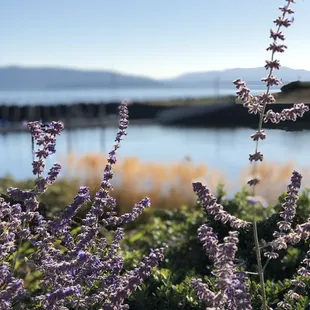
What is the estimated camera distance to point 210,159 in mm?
8719

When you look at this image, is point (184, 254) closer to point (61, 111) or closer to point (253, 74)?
point (253, 74)

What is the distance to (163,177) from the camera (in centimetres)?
811

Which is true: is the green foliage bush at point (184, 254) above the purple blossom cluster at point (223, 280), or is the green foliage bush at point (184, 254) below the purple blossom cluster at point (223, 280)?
below

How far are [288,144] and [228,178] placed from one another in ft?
12.0

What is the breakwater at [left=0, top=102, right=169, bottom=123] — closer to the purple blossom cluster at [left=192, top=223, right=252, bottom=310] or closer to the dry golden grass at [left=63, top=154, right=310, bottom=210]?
the dry golden grass at [left=63, top=154, right=310, bottom=210]

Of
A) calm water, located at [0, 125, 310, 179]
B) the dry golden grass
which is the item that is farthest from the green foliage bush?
calm water, located at [0, 125, 310, 179]

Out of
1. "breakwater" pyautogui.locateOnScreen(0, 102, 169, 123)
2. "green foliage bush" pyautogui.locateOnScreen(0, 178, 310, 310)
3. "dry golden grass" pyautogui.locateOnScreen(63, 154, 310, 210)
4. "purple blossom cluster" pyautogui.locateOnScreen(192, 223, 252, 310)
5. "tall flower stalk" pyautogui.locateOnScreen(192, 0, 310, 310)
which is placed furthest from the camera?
"breakwater" pyautogui.locateOnScreen(0, 102, 169, 123)

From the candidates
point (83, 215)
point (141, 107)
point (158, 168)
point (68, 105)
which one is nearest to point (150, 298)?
point (83, 215)

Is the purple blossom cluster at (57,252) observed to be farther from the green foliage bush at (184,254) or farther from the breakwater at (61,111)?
the breakwater at (61,111)

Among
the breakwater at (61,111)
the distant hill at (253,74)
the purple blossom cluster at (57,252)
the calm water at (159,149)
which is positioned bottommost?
the breakwater at (61,111)

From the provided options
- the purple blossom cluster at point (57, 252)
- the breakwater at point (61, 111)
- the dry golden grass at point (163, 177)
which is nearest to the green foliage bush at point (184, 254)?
the purple blossom cluster at point (57, 252)

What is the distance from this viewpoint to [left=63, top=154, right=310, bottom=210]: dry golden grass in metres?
7.16

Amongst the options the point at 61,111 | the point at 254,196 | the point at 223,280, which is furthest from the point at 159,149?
the point at 61,111

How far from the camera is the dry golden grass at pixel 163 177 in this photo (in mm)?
7164
